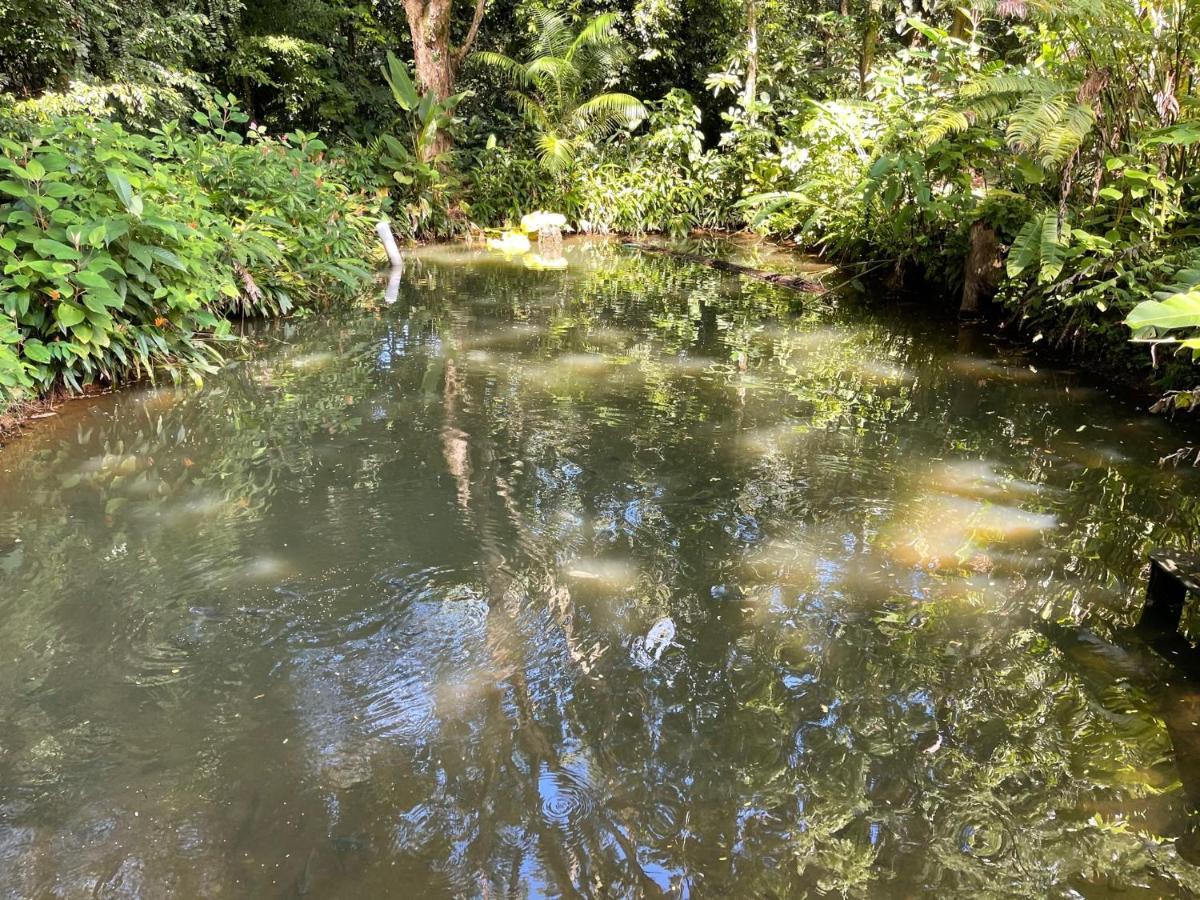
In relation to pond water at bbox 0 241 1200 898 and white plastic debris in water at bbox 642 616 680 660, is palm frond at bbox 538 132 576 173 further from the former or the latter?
white plastic debris in water at bbox 642 616 680 660

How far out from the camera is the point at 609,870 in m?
1.87

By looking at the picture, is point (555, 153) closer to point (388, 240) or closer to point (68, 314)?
point (388, 240)

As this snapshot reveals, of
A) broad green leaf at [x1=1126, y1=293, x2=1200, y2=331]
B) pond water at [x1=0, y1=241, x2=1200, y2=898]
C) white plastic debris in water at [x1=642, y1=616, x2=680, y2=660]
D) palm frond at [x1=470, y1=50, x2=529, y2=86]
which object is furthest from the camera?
palm frond at [x1=470, y1=50, x2=529, y2=86]

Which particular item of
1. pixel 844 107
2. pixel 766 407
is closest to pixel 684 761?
pixel 766 407

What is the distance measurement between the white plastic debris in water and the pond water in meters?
0.01

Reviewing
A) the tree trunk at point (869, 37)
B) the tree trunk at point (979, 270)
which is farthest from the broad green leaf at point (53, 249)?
the tree trunk at point (869, 37)

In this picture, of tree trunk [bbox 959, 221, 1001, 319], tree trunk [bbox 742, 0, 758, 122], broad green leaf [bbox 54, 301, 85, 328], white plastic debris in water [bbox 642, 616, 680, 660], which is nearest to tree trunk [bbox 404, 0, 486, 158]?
tree trunk [bbox 742, 0, 758, 122]

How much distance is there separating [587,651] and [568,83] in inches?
503

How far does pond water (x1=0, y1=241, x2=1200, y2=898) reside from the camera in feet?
6.32

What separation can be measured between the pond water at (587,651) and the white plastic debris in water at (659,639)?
1cm

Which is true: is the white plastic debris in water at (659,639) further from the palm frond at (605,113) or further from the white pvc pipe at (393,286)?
the palm frond at (605,113)

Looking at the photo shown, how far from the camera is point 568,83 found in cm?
1352

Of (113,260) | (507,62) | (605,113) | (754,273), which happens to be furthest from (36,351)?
(605,113)

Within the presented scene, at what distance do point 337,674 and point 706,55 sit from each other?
49.9 ft
